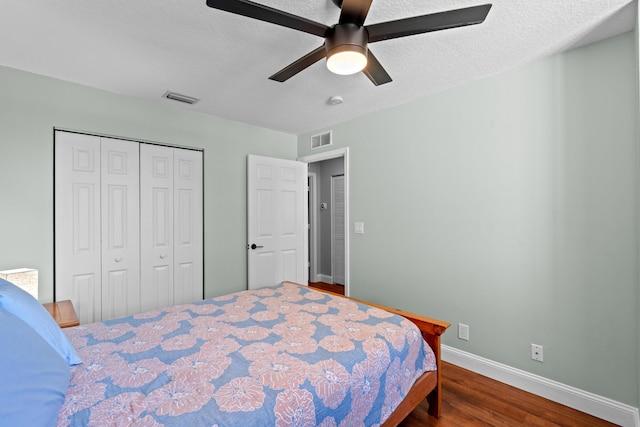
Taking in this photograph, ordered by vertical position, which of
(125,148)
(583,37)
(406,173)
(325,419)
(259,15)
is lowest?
(325,419)

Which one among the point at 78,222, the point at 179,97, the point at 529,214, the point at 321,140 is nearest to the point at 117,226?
the point at 78,222

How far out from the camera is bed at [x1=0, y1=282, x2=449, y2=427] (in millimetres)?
1064

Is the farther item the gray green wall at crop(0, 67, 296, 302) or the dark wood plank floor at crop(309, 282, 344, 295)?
the dark wood plank floor at crop(309, 282, 344, 295)

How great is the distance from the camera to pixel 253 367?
132 centimetres

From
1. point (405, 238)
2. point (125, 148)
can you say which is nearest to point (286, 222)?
point (405, 238)

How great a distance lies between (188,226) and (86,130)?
121 centimetres

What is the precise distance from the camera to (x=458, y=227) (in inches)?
103

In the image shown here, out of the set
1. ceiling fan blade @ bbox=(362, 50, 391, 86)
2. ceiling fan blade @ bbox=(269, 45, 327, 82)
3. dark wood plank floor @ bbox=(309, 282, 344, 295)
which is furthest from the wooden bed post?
dark wood plank floor @ bbox=(309, 282, 344, 295)

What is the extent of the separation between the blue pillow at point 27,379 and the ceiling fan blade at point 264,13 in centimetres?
133

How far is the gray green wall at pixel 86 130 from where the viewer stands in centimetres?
228

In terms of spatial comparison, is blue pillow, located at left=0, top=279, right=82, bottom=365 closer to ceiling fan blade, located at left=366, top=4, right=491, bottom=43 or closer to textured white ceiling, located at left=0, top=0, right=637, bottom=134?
textured white ceiling, located at left=0, top=0, right=637, bottom=134

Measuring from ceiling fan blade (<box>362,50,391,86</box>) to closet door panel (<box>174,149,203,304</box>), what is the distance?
87.1 inches

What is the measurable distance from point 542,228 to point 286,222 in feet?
8.67

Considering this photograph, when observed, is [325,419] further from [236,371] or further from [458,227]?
[458,227]
